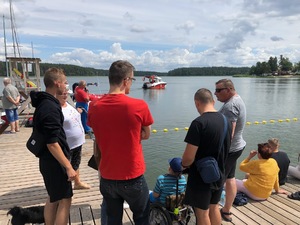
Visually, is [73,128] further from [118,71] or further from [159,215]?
[118,71]

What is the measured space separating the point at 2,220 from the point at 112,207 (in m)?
2.03

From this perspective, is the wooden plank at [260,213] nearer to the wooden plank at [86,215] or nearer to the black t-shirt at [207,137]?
the black t-shirt at [207,137]

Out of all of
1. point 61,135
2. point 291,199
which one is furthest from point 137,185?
point 291,199

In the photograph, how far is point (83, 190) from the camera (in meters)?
4.39

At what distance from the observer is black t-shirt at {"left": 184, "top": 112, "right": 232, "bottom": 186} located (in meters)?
2.34

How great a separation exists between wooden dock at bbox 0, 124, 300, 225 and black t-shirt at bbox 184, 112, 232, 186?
41.7 inches

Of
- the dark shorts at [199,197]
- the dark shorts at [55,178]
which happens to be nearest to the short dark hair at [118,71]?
the dark shorts at [55,178]

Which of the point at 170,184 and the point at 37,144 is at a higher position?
the point at 37,144

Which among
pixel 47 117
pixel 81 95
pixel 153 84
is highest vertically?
pixel 47 117

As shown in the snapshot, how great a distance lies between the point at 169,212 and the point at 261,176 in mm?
1792

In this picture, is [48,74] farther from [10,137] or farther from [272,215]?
[10,137]

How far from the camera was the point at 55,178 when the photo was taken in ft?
8.10

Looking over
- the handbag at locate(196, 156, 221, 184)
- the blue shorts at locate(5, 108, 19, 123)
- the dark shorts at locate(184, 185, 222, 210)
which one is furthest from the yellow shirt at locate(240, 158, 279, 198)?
the blue shorts at locate(5, 108, 19, 123)

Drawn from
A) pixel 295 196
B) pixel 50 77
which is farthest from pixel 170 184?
pixel 295 196
